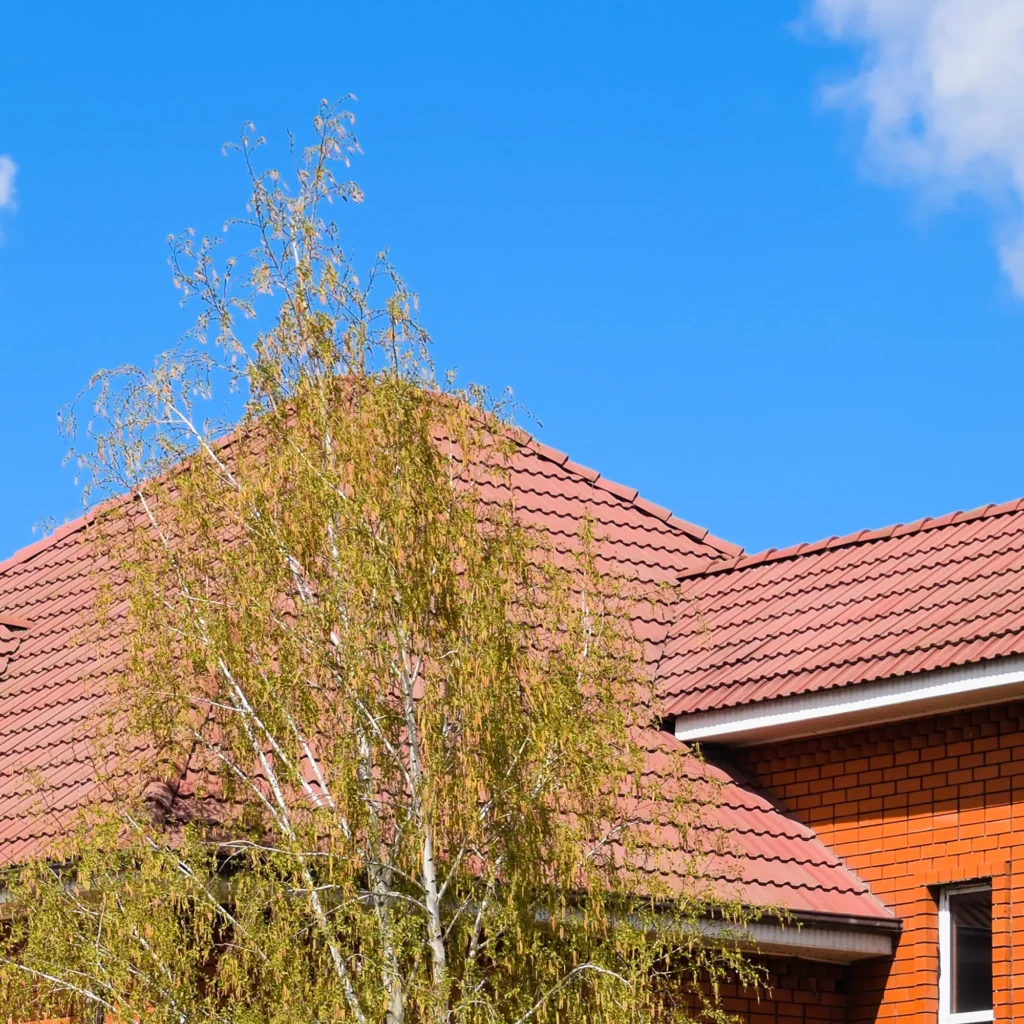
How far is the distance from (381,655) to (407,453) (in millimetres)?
885

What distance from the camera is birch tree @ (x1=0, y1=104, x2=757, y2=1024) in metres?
7.53

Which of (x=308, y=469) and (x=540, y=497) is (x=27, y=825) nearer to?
(x=308, y=469)

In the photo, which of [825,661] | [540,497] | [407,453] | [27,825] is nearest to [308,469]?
[407,453]

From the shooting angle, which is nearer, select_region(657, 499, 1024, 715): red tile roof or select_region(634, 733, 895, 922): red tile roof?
select_region(634, 733, 895, 922): red tile roof

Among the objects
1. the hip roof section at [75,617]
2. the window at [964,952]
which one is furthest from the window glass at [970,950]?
the hip roof section at [75,617]

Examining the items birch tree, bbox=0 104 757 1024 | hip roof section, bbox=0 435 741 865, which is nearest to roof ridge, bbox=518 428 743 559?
hip roof section, bbox=0 435 741 865

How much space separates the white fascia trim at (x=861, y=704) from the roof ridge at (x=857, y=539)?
2.07 m

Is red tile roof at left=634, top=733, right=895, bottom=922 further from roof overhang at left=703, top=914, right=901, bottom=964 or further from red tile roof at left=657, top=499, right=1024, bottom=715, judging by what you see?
red tile roof at left=657, top=499, right=1024, bottom=715

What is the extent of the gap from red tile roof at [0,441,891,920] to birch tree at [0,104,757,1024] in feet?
1.68

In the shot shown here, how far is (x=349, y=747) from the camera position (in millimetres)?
7824

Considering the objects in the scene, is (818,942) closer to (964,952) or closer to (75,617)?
(964,952)

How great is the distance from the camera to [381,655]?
316 inches

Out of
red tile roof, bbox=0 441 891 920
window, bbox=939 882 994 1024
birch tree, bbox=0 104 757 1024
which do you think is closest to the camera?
birch tree, bbox=0 104 757 1024

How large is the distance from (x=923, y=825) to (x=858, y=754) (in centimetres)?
70
